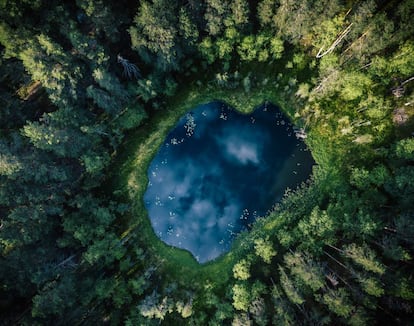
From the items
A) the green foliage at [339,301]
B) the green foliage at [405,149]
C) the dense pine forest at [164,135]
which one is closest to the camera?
the green foliage at [339,301]

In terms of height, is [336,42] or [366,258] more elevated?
[336,42]

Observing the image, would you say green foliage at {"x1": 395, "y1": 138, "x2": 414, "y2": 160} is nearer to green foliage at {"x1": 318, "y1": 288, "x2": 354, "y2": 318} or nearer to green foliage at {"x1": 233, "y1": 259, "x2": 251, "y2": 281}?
green foliage at {"x1": 318, "y1": 288, "x2": 354, "y2": 318}

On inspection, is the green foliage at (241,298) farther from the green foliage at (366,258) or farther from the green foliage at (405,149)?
the green foliage at (405,149)

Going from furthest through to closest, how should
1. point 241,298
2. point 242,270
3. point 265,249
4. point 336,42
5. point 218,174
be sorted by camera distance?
point 218,174
point 336,42
point 242,270
point 265,249
point 241,298

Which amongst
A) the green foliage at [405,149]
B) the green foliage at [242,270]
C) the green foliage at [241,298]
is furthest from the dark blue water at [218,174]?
the green foliage at [405,149]

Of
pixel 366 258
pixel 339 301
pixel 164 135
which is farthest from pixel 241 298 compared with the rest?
pixel 164 135

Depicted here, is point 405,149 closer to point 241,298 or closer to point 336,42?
point 336,42

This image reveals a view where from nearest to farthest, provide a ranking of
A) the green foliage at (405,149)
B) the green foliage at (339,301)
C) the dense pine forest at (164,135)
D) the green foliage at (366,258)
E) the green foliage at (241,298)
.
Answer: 1. the green foliage at (366,258)
2. the green foliage at (339,301)
3. the dense pine forest at (164,135)
4. the green foliage at (241,298)
5. the green foliage at (405,149)

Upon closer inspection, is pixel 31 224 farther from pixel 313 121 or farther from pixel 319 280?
pixel 313 121
